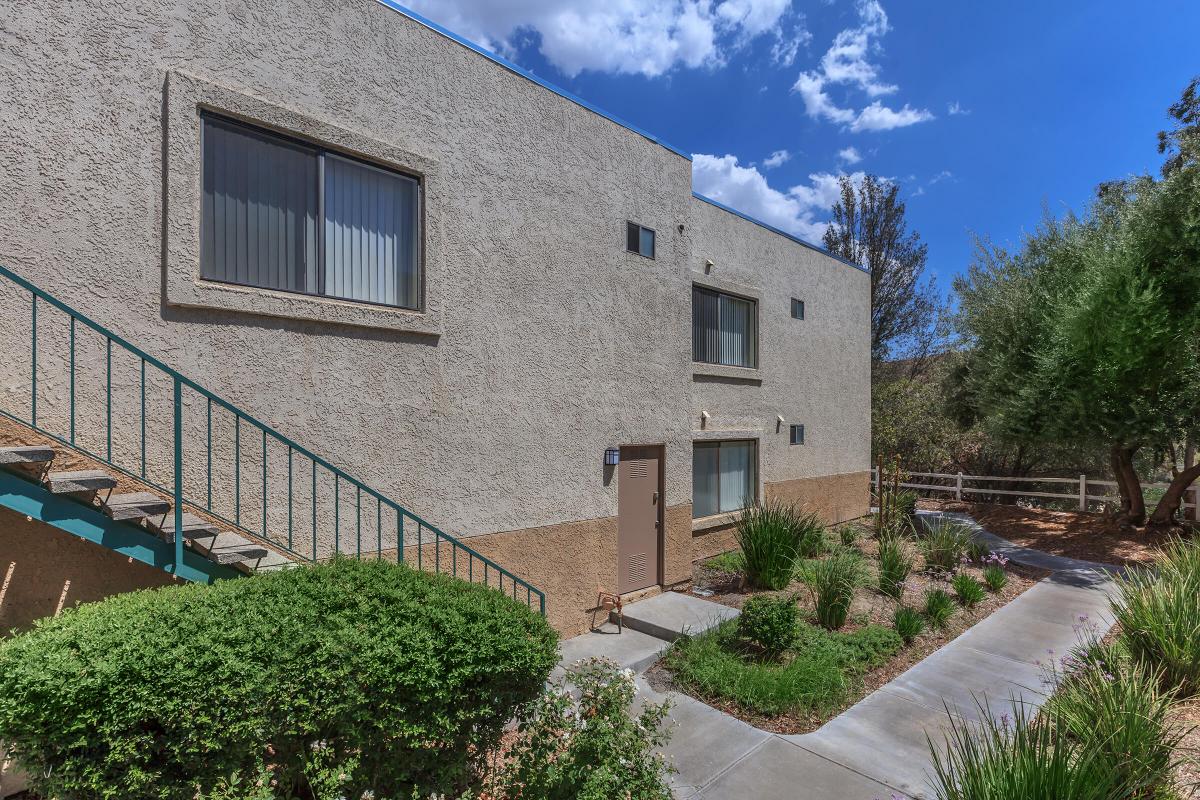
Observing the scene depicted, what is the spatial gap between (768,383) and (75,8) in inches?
412

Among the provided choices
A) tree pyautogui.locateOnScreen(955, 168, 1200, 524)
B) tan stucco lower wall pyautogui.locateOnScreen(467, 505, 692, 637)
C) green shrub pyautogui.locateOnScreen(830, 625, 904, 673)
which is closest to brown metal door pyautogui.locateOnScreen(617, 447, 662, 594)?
tan stucco lower wall pyautogui.locateOnScreen(467, 505, 692, 637)

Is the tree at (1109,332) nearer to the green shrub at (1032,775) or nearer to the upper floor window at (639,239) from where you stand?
the upper floor window at (639,239)

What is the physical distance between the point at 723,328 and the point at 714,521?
342 cm

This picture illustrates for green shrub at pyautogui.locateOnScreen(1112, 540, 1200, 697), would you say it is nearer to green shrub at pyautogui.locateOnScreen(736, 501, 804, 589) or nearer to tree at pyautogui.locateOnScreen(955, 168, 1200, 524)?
green shrub at pyautogui.locateOnScreen(736, 501, 804, 589)

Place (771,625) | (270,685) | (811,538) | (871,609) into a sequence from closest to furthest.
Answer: (270,685), (771,625), (871,609), (811,538)

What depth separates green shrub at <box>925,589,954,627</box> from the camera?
7.35 m

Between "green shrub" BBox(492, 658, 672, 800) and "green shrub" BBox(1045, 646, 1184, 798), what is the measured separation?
2309mm

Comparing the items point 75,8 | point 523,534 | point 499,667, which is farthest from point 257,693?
point 75,8

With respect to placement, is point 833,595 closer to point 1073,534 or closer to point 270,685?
point 270,685

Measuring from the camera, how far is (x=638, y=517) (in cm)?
823

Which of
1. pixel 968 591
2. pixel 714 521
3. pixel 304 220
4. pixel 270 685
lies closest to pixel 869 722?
pixel 968 591

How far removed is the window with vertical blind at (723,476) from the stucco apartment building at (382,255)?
64 centimetres

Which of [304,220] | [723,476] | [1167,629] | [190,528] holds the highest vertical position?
[304,220]

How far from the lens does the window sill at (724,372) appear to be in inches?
398
